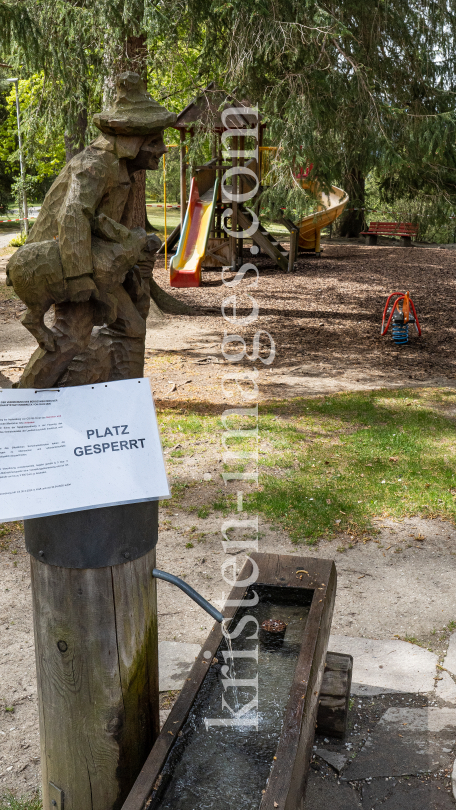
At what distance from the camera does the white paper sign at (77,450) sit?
1.83m

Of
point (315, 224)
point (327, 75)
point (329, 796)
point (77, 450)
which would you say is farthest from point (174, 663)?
point (315, 224)

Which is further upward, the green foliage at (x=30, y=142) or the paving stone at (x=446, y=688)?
the green foliage at (x=30, y=142)

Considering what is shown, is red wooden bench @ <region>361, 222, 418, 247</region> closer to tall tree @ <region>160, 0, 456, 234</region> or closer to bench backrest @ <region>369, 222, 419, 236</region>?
bench backrest @ <region>369, 222, 419, 236</region>

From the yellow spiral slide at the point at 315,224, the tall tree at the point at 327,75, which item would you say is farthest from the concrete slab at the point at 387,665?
the yellow spiral slide at the point at 315,224

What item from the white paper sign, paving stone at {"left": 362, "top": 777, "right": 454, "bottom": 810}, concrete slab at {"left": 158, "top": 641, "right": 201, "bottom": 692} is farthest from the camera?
concrete slab at {"left": 158, "top": 641, "right": 201, "bottom": 692}

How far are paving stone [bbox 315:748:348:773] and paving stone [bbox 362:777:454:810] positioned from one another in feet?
0.48

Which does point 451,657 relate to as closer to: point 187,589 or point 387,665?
point 387,665

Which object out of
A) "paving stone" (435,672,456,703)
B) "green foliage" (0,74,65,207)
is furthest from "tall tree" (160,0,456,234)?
"paving stone" (435,672,456,703)

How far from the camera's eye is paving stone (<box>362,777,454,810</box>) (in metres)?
2.81

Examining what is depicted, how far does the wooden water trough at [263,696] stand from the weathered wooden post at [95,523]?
0.52ft

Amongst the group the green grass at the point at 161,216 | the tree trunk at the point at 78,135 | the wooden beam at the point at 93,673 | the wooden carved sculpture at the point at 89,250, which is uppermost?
the tree trunk at the point at 78,135

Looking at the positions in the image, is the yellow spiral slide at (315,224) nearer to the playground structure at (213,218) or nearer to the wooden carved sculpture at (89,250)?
the playground structure at (213,218)

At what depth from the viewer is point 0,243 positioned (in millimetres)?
23875

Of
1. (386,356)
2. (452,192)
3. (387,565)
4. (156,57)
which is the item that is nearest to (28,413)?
(387,565)
